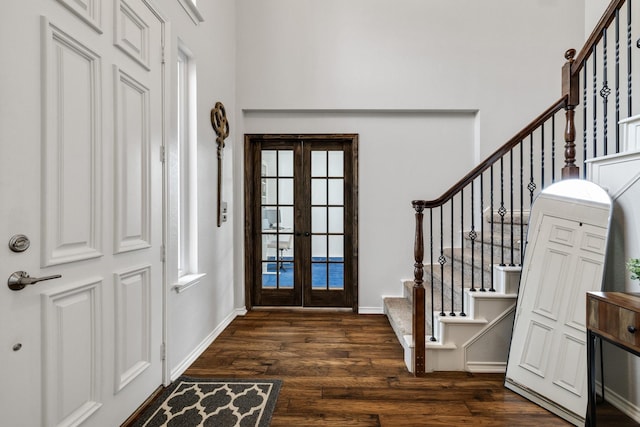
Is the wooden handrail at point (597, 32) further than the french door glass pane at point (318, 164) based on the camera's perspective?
No

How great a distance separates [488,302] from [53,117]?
9.10 feet

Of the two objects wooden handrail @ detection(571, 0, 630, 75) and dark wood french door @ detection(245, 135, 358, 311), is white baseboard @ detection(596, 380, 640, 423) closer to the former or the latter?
wooden handrail @ detection(571, 0, 630, 75)

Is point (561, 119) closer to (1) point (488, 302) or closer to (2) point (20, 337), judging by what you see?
(1) point (488, 302)

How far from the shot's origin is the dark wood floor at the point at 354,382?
6.12ft

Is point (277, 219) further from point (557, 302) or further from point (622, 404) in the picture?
point (622, 404)

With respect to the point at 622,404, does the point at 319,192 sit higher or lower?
higher

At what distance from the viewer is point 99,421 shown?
157 centimetres

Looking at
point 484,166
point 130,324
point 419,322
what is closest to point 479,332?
point 419,322

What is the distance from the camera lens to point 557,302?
1983 millimetres

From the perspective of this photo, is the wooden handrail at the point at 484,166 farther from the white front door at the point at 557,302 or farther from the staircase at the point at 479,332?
the white front door at the point at 557,302

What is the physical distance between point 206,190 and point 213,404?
1707 mm

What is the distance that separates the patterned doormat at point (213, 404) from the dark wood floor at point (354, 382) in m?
0.09

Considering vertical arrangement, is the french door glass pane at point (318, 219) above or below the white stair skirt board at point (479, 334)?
above

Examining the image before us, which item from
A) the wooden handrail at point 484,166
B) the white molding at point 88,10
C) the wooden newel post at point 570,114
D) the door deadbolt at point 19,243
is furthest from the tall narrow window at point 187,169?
the wooden newel post at point 570,114
